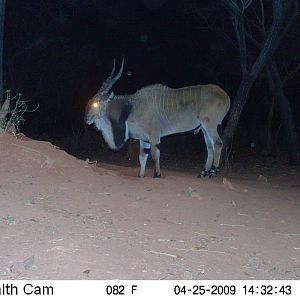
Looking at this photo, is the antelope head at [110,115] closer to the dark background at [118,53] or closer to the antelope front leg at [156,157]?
the antelope front leg at [156,157]

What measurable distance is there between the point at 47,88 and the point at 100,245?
1592 cm

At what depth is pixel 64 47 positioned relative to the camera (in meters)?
19.0

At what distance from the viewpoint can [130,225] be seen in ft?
18.3

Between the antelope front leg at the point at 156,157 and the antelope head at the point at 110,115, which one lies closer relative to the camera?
the antelope front leg at the point at 156,157

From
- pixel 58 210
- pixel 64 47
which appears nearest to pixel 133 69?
pixel 64 47

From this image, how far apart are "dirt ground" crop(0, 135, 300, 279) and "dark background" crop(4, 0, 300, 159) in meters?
9.69

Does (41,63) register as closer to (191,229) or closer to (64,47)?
(64,47)

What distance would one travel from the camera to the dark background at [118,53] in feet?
58.3

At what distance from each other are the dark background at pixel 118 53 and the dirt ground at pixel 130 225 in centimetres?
969

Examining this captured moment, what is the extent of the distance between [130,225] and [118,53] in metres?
14.5

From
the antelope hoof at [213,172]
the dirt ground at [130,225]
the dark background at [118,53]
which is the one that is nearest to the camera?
the dirt ground at [130,225]

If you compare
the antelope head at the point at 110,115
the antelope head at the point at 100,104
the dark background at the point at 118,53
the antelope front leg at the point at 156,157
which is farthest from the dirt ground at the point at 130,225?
the dark background at the point at 118,53

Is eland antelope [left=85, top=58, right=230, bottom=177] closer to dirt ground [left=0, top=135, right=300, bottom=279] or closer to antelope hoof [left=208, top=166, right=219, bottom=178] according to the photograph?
antelope hoof [left=208, top=166, right=219, bottom=178]

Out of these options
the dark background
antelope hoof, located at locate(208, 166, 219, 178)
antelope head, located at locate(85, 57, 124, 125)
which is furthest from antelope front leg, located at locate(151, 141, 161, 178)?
the dark background
